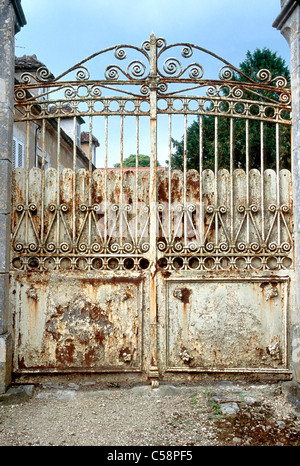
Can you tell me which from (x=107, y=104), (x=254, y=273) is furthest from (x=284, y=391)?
(x=107, y=104)

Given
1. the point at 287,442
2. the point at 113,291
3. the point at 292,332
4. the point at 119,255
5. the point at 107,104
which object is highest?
the point at 107,104

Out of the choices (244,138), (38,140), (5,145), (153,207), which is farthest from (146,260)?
(244,138)

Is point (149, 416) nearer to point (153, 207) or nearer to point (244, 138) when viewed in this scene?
point (153, 207)

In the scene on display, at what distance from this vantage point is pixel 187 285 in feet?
14.7

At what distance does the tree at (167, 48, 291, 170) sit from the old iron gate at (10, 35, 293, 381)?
763 centimetres

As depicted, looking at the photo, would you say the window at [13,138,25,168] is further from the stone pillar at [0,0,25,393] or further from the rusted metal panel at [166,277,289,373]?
the rusted metal panel at [166,277,289,373]

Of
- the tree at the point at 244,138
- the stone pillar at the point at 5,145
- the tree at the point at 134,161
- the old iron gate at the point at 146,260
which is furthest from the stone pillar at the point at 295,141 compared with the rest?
the tree at the point at 134,161

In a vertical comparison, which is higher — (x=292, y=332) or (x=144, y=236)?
(x=144, y=236)

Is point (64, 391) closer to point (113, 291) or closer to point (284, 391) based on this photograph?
point (113, 291)

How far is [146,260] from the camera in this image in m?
4.59

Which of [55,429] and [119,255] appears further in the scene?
[119,255]

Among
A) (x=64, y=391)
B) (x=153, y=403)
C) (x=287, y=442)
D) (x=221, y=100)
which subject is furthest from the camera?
(x=221, y=100)

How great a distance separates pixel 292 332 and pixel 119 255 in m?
2.16

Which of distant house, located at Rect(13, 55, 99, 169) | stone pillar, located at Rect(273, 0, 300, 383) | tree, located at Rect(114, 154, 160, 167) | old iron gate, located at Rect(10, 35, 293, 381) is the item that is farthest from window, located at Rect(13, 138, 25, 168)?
tree, located at Rect(114, 154, 160, 167)
